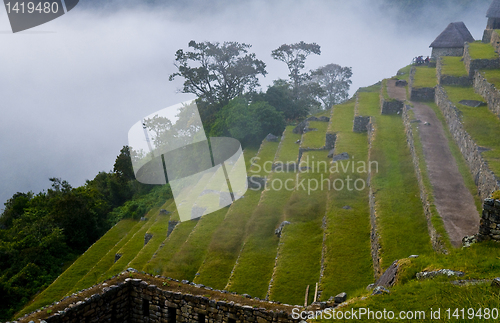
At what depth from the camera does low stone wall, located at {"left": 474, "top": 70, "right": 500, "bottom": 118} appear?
70.3 ft

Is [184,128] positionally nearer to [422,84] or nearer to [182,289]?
[422,84]

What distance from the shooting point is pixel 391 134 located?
23891 millimetres

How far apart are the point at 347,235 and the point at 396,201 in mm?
2620

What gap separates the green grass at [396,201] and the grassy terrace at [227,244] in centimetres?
629

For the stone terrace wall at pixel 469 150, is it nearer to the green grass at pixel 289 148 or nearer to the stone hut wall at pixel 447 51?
the green grass at pixel 289 148

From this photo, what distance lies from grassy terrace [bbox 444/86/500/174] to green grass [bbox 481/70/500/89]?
1.08 meters

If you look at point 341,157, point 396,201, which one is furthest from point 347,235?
point 341,157

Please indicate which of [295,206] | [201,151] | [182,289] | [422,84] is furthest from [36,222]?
[422,84]

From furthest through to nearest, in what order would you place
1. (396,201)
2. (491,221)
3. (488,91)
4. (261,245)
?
(488,91) < (261,245) < (396,201) < (491,221)

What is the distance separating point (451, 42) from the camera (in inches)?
1430

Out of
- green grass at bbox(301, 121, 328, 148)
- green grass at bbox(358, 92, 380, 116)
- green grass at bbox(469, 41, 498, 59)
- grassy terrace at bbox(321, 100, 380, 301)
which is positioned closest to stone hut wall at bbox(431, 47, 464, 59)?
green grass at bbox(469, 41, 498, 59)

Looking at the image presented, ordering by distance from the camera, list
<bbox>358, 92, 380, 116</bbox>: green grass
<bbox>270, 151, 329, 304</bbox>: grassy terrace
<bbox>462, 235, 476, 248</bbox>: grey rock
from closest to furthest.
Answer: <bbox>462, 235, 476, 248</bbox>: grey rock < <bbox>270, 151, 329, 304</bbox>: grassy terrace < <bbox>358, 92, 380, 116</bbox>: green grass

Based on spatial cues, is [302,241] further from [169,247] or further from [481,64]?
[481,64]

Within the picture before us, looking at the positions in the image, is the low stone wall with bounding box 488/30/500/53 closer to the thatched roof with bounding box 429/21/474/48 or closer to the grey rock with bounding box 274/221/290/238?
the thatched roof with bounding box 429/21/474/48
